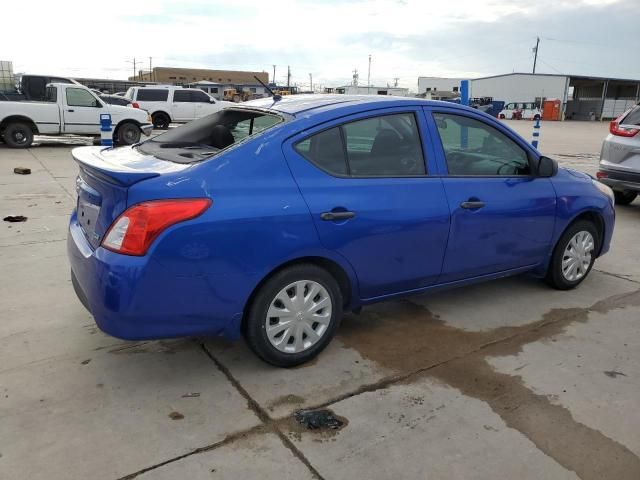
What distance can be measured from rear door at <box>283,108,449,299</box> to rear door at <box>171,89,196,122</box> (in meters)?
19.2

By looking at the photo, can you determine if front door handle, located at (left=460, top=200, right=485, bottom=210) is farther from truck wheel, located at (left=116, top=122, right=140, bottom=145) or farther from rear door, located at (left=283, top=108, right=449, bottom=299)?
truck wheel, located at (left=116, top=122, right=140, bottom=145)

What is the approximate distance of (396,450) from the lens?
2539 millimetres

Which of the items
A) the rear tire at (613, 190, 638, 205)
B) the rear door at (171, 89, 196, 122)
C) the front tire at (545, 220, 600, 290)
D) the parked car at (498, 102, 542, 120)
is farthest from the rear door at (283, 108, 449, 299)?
the parked car at (498, 102, 542, 120)

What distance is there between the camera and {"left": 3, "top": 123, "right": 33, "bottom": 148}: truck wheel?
554 inches

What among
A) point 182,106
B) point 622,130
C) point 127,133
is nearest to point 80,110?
point 127,133

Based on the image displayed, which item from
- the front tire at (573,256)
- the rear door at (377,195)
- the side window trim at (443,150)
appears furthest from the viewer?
the front tire at (573,256)

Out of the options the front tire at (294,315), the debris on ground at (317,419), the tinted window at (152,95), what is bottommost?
the debris on ground at (317,419)

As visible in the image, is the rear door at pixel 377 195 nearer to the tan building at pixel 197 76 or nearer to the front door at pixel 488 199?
the front door at pixel 488 199

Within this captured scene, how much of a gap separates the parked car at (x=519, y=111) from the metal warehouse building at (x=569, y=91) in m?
2.79

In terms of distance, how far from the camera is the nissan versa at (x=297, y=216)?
8.84ft

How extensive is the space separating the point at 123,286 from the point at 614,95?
82.1 metres

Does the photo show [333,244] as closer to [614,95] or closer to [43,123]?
[43,123]

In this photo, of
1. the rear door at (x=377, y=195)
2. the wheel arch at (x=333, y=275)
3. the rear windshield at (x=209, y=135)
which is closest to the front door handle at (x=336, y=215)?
the rear door at (x=377, y=195)

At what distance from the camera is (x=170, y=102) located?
69.3 feet
